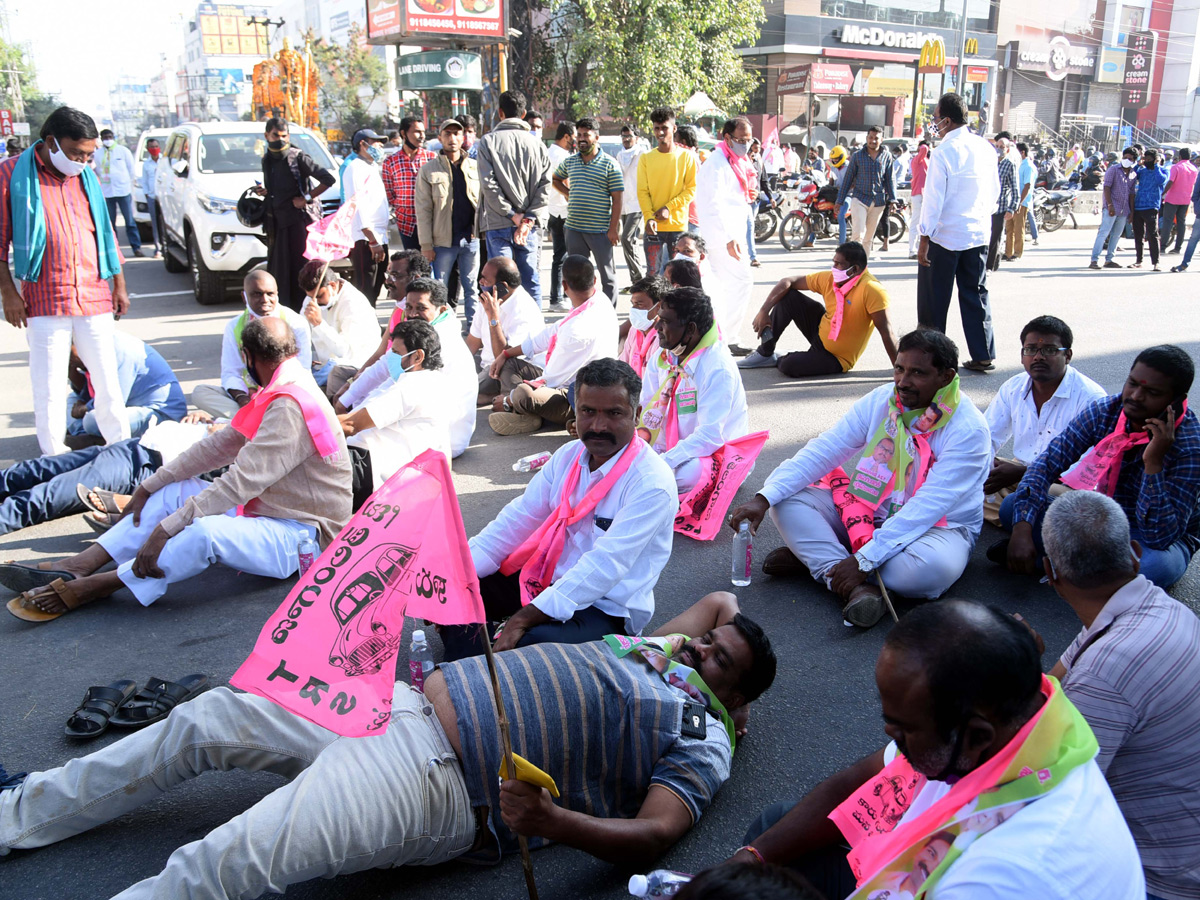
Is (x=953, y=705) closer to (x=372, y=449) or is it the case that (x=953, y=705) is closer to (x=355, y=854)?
(x=355, y=854)

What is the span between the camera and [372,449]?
4.98 m

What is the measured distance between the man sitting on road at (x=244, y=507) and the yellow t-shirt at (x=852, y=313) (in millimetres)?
4694

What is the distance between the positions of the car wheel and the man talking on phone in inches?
373

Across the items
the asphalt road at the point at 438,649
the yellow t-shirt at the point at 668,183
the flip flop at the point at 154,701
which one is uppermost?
the yellow t-shirt at the point at 668,183

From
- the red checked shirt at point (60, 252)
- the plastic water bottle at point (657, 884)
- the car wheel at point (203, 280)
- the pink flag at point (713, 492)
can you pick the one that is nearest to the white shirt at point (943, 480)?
the pink flag at point (713, 492)

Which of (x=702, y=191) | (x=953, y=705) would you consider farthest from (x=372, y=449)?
(x=702, y=191)

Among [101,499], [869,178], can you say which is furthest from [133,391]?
[869,178]

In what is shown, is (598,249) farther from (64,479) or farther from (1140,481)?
(1140,481)

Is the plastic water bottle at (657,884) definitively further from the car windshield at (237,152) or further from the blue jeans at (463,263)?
the car windshield at (237,152)

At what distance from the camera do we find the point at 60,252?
5461 millimetres

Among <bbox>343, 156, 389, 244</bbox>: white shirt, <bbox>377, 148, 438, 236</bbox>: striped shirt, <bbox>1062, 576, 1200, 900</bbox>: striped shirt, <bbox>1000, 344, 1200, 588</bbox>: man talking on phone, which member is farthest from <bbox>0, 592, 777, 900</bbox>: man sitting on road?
<bbox>377, 148, 438, 236</bbox>: striped shirt

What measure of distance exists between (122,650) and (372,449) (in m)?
1.66

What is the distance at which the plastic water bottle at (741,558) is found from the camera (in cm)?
421

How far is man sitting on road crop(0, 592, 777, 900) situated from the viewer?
2168mm
